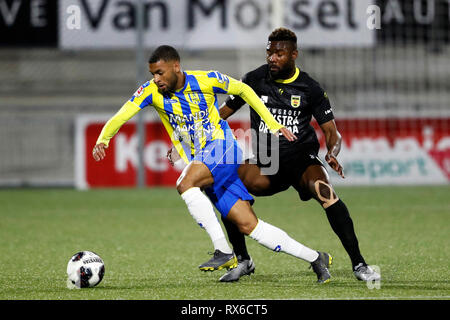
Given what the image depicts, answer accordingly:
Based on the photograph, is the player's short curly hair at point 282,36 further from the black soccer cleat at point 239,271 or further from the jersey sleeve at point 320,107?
the black soccer cleat at point 239,271

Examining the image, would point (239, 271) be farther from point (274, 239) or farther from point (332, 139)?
point (332, 139)

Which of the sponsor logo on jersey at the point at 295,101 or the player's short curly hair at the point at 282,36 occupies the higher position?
the player's short curly hair at the point at 282,36

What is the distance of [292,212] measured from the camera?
37.0 ft

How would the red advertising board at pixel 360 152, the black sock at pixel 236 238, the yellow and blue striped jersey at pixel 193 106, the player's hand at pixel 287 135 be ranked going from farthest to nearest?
the red advertising board at pixel 360 152 → the black sock at pixel 236 238 → the yellow and blue striped jersey at pixel 193 106 → the player's hand at pixel 287 135

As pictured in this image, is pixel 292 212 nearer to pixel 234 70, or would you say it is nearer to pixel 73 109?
pixel 234 70

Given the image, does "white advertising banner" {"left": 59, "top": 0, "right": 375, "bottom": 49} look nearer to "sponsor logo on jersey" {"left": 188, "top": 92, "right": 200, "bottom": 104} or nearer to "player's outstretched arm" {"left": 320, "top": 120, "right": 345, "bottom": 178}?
"player's outstretched arm" {"left": 320, "top": 120, "right": 345, "bottom": 178}

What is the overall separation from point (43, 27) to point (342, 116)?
566cm

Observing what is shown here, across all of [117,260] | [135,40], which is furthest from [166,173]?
[117,260]

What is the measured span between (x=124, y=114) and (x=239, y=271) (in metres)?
1.35

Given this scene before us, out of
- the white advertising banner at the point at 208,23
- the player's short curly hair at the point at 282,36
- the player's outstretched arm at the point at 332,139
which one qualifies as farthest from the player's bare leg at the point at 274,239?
the white advertising banner at the point at 208,23

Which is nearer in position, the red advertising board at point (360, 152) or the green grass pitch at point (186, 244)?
the green grass pitch at point (186, 244)

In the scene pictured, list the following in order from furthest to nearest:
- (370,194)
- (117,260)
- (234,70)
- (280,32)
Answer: (234,70), (370,194), (117,260), (280,32)

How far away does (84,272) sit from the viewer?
18.6 feet

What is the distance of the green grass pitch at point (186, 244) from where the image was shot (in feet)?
18.3
